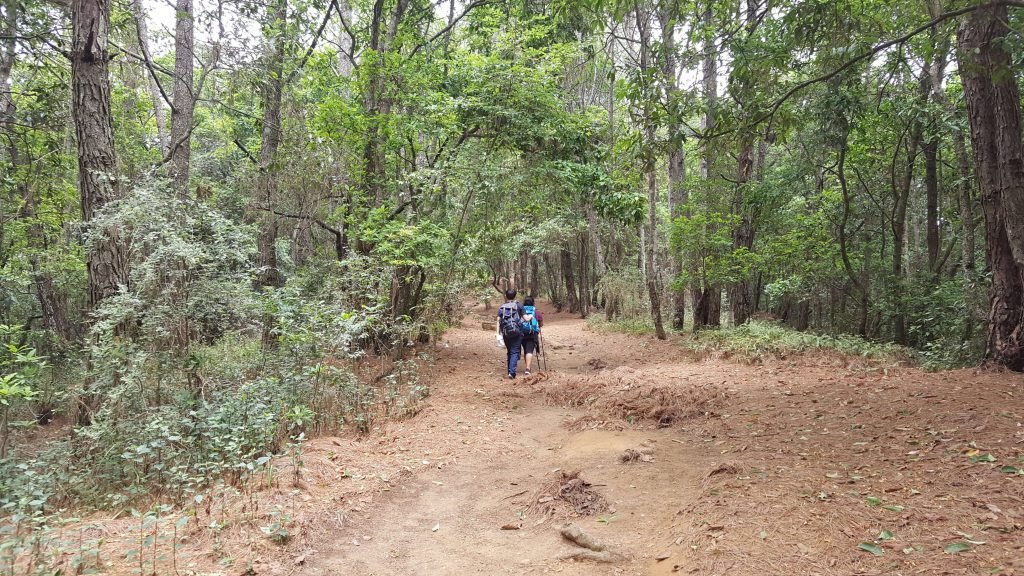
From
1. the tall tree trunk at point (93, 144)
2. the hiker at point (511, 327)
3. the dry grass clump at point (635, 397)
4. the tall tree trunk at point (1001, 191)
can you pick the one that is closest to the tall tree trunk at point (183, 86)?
the tall tree trunk at point (93, 144)

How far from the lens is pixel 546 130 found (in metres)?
11.1

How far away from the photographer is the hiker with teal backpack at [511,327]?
33.4 ft

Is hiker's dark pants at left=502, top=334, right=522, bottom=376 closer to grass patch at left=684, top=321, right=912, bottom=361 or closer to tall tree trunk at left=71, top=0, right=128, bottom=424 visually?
grass patch at left=684, top=321, right=912, bottom=361

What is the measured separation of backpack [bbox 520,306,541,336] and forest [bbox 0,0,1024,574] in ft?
5.94

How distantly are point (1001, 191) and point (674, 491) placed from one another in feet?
20.2

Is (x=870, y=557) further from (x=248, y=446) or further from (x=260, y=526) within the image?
(x=248, y=446)

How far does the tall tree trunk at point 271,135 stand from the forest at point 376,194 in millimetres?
92

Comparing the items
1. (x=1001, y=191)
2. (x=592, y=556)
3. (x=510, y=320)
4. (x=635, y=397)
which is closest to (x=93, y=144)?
(x=510, y=320)

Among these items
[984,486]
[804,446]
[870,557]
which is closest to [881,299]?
[804,446]

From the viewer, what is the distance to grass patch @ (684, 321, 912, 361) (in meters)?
9.88

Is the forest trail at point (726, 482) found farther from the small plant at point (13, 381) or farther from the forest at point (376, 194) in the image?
the small plant at point (13, 381)

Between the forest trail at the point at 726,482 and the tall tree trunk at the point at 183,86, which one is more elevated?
the tall tree trunk at the point at 183,86

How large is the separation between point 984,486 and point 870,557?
1309 millimetres

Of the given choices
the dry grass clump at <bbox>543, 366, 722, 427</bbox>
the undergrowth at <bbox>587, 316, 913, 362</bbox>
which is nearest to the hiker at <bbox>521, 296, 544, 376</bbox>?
the dry grass clump at <bbox>543, 366, 722, 427</bbox>
